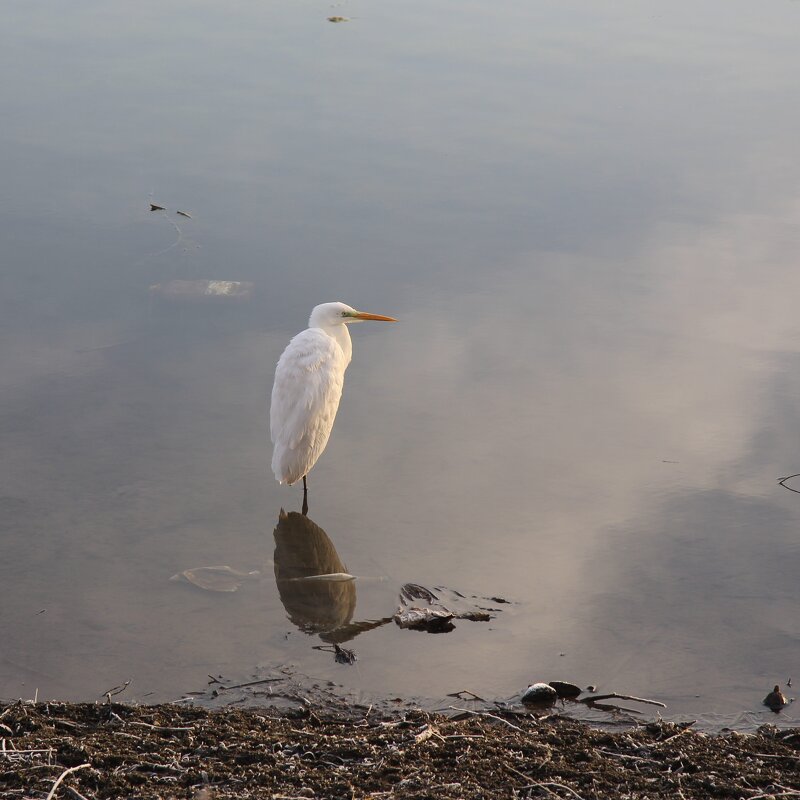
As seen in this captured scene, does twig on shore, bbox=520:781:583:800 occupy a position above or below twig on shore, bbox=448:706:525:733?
above

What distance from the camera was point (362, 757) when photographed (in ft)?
12.4

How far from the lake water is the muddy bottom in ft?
1.87

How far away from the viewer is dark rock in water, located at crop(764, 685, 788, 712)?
183 inches

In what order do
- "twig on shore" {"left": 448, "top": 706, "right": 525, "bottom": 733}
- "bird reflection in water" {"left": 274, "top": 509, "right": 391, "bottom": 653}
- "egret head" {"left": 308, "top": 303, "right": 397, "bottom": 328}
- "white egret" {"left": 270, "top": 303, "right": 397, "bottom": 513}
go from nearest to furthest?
1. "twig on shore" {"left": 448, "top": 706, "right": 525, "bottom": 733}
2. "bird reflection in water" {"left": 274, "top": 509, "right": 391, "bottom": 653}
3. "white egret" {"left": 270, "top": 303, "right": 397, "bottom": 513}
4. "egret head" {"left": 308, "top": 303, "right": 397, "bottom": 328}

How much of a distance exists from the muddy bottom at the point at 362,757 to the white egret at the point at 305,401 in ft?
6.98

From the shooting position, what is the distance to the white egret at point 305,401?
625 centimetres

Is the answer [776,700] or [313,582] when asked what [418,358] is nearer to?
[313,582]

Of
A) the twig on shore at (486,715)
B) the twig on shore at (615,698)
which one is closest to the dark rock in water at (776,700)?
the twig on shore at (615,698)

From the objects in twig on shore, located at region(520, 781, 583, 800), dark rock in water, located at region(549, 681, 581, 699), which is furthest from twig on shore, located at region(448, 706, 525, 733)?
twig on shore, located at region(520, 781, 583, 800)

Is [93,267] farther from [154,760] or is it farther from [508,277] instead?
[154,760]

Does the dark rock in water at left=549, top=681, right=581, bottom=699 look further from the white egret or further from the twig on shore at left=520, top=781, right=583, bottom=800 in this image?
the white egret

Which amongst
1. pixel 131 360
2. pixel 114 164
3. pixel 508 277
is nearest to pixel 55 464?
pixel 131 360

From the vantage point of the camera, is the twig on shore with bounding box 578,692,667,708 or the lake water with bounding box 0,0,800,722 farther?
the lake water with bounding box 0,0,800,722

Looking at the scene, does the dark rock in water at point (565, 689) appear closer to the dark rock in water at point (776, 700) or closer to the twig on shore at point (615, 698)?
the twig on shore at point (615, 698)
